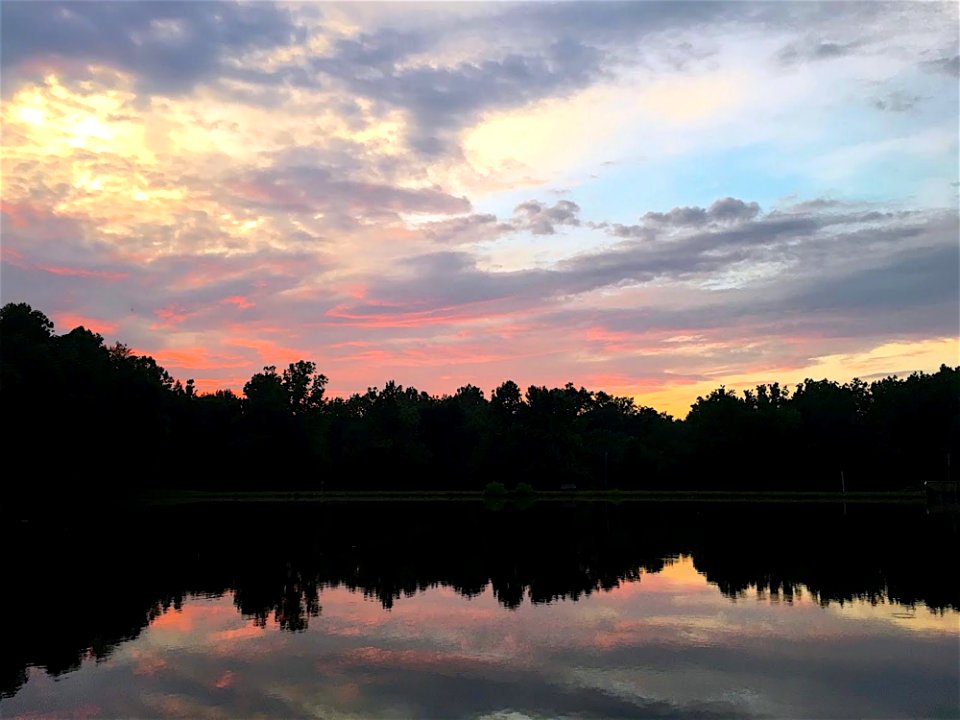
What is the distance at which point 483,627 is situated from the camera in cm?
2492

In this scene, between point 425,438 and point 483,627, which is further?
point 425,438

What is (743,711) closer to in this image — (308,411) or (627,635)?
(627,635)

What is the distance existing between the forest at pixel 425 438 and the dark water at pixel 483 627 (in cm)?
4722

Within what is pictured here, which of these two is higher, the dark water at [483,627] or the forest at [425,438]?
the forest at [425,438]

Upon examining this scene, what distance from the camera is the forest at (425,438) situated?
314ft

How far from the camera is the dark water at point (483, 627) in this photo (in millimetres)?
17453

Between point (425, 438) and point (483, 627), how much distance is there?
125509 mm

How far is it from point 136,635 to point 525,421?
4571 inches

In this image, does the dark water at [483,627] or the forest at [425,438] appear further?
the forest at [425,438]

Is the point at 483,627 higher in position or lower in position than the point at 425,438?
lower

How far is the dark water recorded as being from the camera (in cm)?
1745

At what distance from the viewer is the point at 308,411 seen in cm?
15112

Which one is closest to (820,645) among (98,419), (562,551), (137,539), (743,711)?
(743,711)

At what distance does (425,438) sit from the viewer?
149875mm
